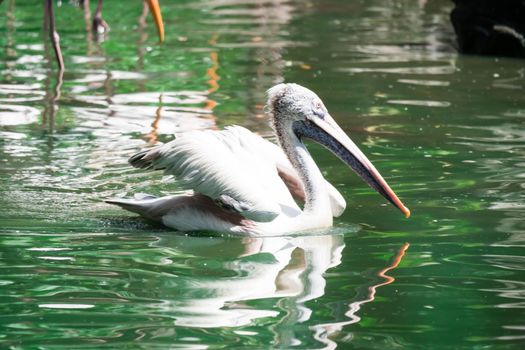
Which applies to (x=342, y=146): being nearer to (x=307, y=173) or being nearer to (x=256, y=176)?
(x=307, y=173)

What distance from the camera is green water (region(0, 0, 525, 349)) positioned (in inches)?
198

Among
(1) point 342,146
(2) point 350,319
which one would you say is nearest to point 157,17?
(1) point 342,146

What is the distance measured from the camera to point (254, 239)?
6.52 m

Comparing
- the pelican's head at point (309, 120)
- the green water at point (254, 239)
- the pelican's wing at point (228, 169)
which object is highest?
the pelican's head at point (309, 120)

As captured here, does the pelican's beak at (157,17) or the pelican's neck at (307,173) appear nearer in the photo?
the pelican's neck at (307,173)

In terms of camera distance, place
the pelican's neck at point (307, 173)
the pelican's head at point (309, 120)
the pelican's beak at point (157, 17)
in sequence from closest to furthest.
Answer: the pelican's neck at point (307, 173) → the pelican's head at point (309, 120) → the pelican's beak at point (157, 17)

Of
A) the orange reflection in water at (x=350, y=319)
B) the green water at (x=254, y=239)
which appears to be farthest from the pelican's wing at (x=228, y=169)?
the orange reflection in water at (x=350, y=319)

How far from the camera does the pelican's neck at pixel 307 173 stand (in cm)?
663

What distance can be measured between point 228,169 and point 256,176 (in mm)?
157

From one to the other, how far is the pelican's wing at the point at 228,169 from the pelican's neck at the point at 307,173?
0.33ft

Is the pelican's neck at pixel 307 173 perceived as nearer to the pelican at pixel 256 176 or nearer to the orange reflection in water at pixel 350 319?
the pelican at pixel 256 176

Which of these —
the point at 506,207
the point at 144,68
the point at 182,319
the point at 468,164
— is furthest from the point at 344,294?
the point at 144,68

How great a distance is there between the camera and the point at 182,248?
636 cm

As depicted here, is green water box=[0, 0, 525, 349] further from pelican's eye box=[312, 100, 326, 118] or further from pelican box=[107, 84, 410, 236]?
pelican's eye box=[312, 100, 326, 118]
